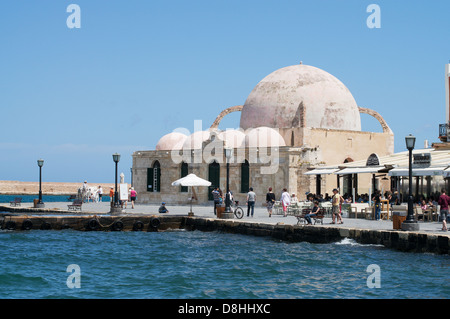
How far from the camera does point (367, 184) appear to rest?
4000 centimetres

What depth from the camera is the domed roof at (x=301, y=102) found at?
3953cm

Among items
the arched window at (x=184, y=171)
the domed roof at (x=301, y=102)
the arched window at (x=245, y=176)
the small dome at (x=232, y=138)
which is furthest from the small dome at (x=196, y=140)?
the arched window at (x=245, y=176)

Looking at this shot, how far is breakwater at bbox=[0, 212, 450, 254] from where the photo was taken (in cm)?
1875

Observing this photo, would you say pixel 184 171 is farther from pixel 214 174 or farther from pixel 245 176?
pixel 245 176

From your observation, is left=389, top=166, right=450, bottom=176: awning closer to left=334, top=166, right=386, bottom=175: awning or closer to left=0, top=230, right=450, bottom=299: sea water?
left=334, top=166, right=386, bottom=175: awning

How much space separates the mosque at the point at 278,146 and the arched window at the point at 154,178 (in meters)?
0.01

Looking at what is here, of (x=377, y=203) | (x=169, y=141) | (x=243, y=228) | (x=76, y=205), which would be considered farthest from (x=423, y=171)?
(x=169, y=141)

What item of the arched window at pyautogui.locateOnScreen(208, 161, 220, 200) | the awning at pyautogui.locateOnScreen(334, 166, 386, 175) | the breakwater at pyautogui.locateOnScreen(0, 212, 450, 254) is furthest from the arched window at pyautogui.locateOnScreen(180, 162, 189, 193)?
the awning at pyautogui.locateOnScreen(334, 166, 386, 175)

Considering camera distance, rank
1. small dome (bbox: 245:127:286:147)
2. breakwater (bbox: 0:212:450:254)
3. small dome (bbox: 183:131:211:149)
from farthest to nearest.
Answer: small dome (bbox: 183:131:211:149) → small dome (bbox: 245:127:286:147) → breakwater (bbox: 0:212:450:254)

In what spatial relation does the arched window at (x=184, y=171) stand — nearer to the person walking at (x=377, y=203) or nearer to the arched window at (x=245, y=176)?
the arched window at (x=245, y=176)

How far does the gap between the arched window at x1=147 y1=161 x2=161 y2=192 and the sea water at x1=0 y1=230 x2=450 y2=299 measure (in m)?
17.3
